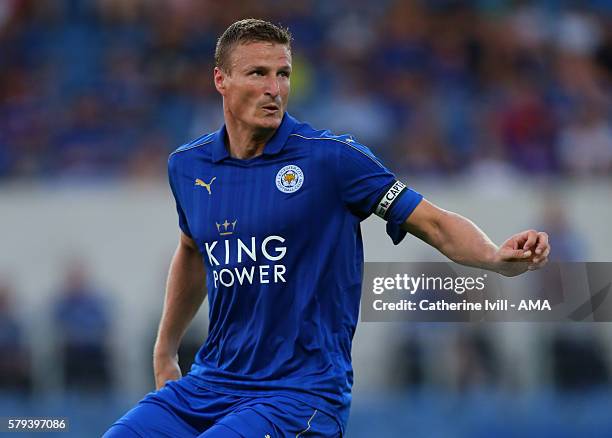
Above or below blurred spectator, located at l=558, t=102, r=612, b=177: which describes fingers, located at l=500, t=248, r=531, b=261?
below

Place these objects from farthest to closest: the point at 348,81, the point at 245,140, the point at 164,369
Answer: the point at 348,81
the point at 164,369
the point at 245,140

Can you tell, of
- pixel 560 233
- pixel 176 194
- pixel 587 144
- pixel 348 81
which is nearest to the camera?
pixel 176 194

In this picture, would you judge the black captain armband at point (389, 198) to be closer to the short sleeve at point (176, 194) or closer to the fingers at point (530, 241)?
the fingers at point (530, 241)

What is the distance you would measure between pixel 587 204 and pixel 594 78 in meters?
2.22

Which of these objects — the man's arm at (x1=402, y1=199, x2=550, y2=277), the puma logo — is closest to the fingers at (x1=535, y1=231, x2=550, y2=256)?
the man's arm at (x1=402, y1=199, x2=550, y2=277)

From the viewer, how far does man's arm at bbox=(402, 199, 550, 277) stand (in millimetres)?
3924

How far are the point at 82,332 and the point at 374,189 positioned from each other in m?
4.80

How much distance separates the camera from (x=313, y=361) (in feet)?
13.8

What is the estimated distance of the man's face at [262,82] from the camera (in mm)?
4348

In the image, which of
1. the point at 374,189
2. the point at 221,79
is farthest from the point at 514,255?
the point at 221,79

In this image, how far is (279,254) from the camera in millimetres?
4242

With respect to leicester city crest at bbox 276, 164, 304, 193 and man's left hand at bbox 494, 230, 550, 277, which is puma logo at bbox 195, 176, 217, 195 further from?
man's left hand at bbox 494, 230, 550, 277

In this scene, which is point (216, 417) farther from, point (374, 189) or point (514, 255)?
point (514, 255)

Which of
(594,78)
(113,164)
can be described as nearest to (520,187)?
(594,78)
